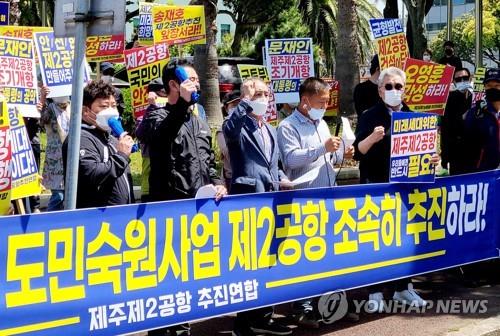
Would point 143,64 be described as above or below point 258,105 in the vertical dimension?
above

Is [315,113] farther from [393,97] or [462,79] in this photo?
[462,79]

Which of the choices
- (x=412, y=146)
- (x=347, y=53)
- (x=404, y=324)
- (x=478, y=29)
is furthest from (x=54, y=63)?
(x=478, y=29)

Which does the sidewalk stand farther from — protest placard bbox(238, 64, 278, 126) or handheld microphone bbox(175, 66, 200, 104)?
protest placard bbox(238, 64, 278, 126)

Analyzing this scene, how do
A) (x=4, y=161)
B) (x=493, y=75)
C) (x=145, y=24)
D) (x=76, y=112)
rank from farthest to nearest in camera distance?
(x=145, y=24), (x=493, y=75), (x=76, y=112), (x=4, y=161)

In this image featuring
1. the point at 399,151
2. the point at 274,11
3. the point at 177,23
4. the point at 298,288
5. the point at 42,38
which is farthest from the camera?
the point at 274,11

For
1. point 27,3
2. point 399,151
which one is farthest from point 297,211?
point 27,3

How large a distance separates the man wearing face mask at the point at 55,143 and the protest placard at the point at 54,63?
143 millimetres

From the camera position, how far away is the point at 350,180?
11430 mm

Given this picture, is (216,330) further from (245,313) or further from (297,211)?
(297,211)

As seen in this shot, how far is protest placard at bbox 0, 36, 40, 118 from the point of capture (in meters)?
6.83

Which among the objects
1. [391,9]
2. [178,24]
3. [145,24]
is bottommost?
[178,24]

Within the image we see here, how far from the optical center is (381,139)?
6.77 m

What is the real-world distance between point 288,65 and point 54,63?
3204 mm

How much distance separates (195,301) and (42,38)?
3.35m
